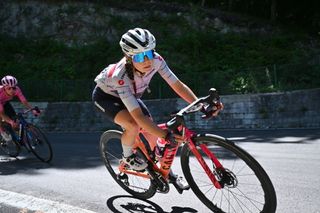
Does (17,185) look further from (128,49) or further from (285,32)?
(285,32)

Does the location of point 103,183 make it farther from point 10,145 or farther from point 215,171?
point 10,145

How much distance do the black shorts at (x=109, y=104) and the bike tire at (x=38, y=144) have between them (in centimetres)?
372

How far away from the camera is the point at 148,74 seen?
179 inches

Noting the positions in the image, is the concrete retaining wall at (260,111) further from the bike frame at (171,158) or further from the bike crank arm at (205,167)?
the bike crank arm at (205,167)

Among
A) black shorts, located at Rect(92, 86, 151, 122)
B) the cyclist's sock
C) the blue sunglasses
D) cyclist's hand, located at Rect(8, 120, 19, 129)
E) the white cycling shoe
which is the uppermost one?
the blue sunglasses

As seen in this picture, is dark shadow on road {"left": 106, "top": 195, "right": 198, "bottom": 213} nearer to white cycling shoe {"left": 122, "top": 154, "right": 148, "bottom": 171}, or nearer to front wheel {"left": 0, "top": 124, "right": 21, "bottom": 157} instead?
white cycling shoe {"left": 122, "top": 154, "right": 148, "bottom": 171}

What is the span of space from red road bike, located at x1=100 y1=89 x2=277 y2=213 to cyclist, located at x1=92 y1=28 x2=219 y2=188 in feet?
0.47

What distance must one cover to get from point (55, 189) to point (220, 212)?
271 cm

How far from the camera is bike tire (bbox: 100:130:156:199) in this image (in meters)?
5.09

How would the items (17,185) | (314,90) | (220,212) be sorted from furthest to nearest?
(314,90) → (17,185) → (220,212)

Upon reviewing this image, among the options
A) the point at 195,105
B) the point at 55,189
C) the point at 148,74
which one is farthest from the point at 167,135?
the point at 55,189

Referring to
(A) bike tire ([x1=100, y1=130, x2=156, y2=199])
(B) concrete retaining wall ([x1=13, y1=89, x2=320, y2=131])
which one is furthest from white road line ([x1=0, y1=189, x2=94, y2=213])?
(B) concrete retaining wall ([x1=13, y1=89, x2=320, y2=131])

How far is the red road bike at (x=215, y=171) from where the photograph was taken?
12.3 ft

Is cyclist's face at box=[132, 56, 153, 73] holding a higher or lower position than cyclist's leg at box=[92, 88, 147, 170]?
higher
